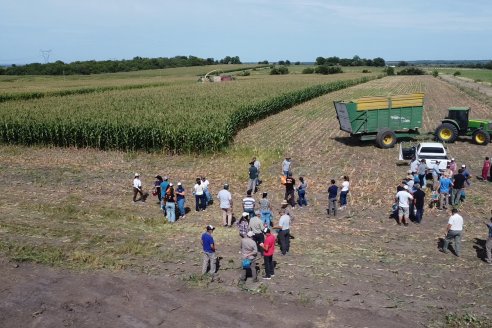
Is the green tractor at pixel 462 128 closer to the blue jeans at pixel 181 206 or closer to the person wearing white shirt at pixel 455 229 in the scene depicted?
the person wearing white shirt at pixel 455 229

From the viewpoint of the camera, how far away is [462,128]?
86.8 ft

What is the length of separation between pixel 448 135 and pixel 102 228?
65.3 feet

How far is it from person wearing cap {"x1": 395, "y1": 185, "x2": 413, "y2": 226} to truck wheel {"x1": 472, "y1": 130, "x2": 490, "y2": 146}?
43.2 ft

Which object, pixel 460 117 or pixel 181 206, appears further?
pixel 460 117

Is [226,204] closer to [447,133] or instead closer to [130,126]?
[130,126]

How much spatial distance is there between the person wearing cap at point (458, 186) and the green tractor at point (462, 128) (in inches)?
401

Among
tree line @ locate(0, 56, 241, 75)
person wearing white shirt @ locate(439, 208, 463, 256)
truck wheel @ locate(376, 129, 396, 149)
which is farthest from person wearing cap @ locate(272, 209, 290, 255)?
tree line @ locate(0, 56, 241, 75)

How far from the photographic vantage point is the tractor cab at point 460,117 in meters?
25.9

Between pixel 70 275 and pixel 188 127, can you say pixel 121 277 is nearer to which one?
pixel 70 275

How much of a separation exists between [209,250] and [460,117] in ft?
65.9

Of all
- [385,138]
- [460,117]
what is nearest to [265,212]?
[385,138]

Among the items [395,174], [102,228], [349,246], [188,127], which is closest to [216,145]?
[188,127]

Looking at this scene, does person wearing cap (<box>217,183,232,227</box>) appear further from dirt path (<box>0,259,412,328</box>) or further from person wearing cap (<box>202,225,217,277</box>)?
dirt path (<box>0,259,412,328</box>)

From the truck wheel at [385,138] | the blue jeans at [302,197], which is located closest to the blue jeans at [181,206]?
the blue jeans at [302,197]
